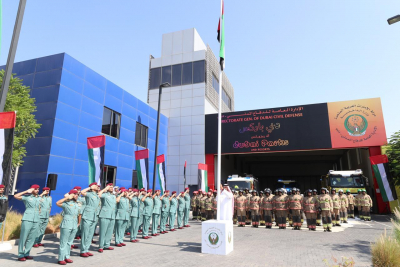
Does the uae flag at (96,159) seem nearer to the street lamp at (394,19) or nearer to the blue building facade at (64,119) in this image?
the blue building facade at (64,119)

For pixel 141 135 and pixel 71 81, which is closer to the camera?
pixel 71 81

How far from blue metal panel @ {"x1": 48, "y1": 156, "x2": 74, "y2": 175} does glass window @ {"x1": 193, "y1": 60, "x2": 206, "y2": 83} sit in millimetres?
16929

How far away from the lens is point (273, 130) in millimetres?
25703

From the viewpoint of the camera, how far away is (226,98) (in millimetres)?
38500

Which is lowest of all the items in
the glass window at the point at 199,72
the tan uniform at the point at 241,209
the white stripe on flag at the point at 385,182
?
the tan uniform at the point at 241,209

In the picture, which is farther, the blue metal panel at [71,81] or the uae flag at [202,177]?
the uae flag at [202,177]

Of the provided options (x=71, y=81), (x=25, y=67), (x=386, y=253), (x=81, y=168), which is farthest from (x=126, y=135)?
(x=386, y=253)

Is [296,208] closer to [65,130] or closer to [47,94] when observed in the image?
[65,130]

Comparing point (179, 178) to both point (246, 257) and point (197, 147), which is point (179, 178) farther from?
point (246, 257)

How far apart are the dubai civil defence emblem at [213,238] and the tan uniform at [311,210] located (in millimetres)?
7296

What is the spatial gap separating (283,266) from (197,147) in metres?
21.0

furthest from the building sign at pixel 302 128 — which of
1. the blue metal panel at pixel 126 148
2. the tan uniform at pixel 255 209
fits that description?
the tan uniform at pixel 255 209

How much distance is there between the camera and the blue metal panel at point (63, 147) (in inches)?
564

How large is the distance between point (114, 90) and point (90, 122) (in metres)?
3.72
